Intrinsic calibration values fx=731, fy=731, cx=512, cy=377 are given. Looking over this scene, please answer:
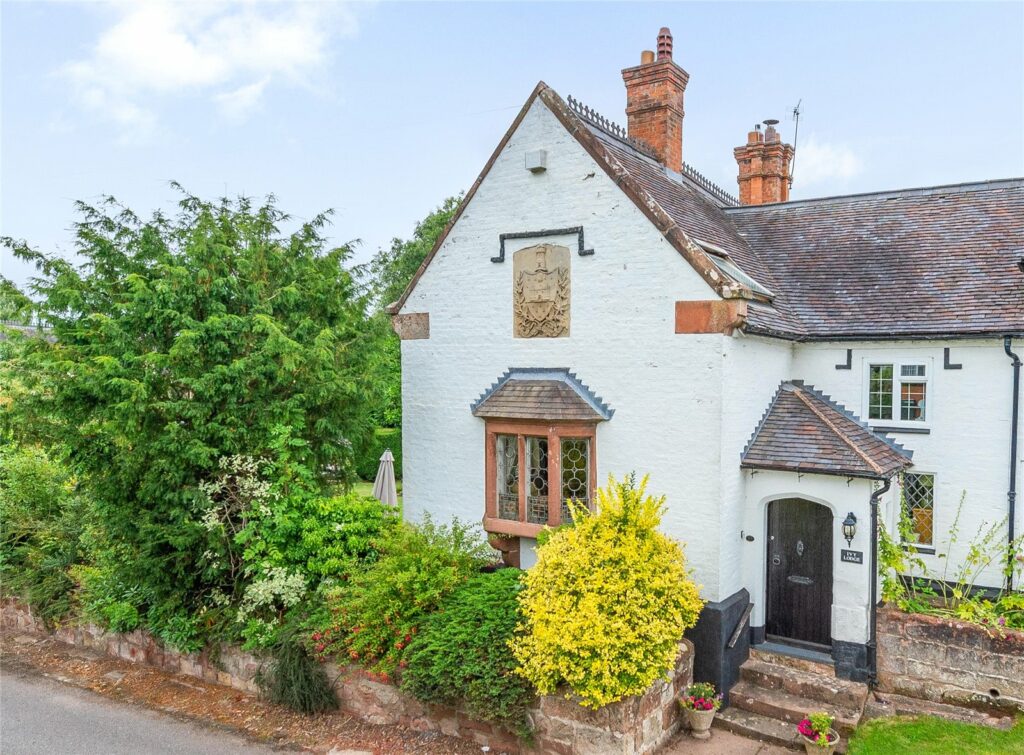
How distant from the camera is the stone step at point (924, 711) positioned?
33.5ft

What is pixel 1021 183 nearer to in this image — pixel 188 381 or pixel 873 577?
pixel 873 577

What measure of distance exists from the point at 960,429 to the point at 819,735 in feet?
19.8

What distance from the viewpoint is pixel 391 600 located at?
34.4 feet

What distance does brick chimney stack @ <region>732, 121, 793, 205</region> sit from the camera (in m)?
21.6

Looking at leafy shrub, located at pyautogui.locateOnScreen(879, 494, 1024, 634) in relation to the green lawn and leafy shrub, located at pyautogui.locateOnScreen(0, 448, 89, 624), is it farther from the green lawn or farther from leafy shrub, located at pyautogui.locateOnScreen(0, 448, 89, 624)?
leafy shrub, located at pyautogui.locateOnScreen(0, 448, 89, 624)

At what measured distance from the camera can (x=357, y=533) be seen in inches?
471

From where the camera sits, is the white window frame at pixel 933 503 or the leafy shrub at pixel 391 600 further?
the white window frame at pixel 933 503

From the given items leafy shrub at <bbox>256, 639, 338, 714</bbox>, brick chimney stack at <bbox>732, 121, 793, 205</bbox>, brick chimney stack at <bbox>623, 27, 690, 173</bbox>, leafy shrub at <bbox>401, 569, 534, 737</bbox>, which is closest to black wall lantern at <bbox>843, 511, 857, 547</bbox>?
leafy shrub at <bbox>401, 569, 534, 737</bbox>

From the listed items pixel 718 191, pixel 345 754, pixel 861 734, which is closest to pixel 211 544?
pixel 345 754

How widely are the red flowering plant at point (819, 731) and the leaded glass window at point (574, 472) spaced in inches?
176

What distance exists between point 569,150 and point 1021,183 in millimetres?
9358

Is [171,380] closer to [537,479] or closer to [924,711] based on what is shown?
[537,479]

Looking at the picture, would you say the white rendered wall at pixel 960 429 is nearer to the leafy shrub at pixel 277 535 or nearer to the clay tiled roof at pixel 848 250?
the clay tiled roof at pixel 848 250

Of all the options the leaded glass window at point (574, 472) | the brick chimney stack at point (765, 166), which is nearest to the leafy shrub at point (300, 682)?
the leaded glass window at point (574, 472)
